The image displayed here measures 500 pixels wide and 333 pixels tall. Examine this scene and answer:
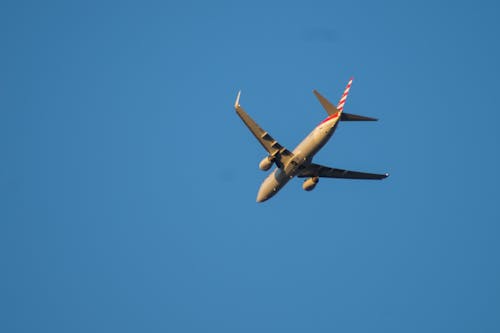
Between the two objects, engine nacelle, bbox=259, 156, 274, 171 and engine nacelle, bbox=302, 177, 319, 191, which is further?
engine nacelle, bbox=302, 177, 319, 191

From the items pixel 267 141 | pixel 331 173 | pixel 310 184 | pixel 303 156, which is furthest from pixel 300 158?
pixel 331 173

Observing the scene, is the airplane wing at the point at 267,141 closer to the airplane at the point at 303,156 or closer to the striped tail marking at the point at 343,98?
the airplane at the point at 303,156

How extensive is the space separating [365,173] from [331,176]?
347 centimetres

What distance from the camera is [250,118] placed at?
237 ft

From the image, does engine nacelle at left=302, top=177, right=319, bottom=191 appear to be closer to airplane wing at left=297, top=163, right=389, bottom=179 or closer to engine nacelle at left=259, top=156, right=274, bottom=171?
airplane wing at left=297, top=163, right=389, bottom=179

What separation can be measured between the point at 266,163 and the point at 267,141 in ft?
6.51

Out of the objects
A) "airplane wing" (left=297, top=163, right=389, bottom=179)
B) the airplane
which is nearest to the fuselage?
the airplane

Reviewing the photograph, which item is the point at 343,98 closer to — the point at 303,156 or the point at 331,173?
the point at 303,156

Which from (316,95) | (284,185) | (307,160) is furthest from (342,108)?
(284,185)

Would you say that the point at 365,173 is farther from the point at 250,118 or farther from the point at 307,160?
the point at 250,118

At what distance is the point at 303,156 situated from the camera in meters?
74.6

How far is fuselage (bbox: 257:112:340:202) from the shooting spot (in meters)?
70.9

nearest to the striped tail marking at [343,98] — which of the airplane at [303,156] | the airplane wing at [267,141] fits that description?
the airplane at [303,156]

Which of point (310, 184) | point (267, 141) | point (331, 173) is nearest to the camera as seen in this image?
point (267, 141)
